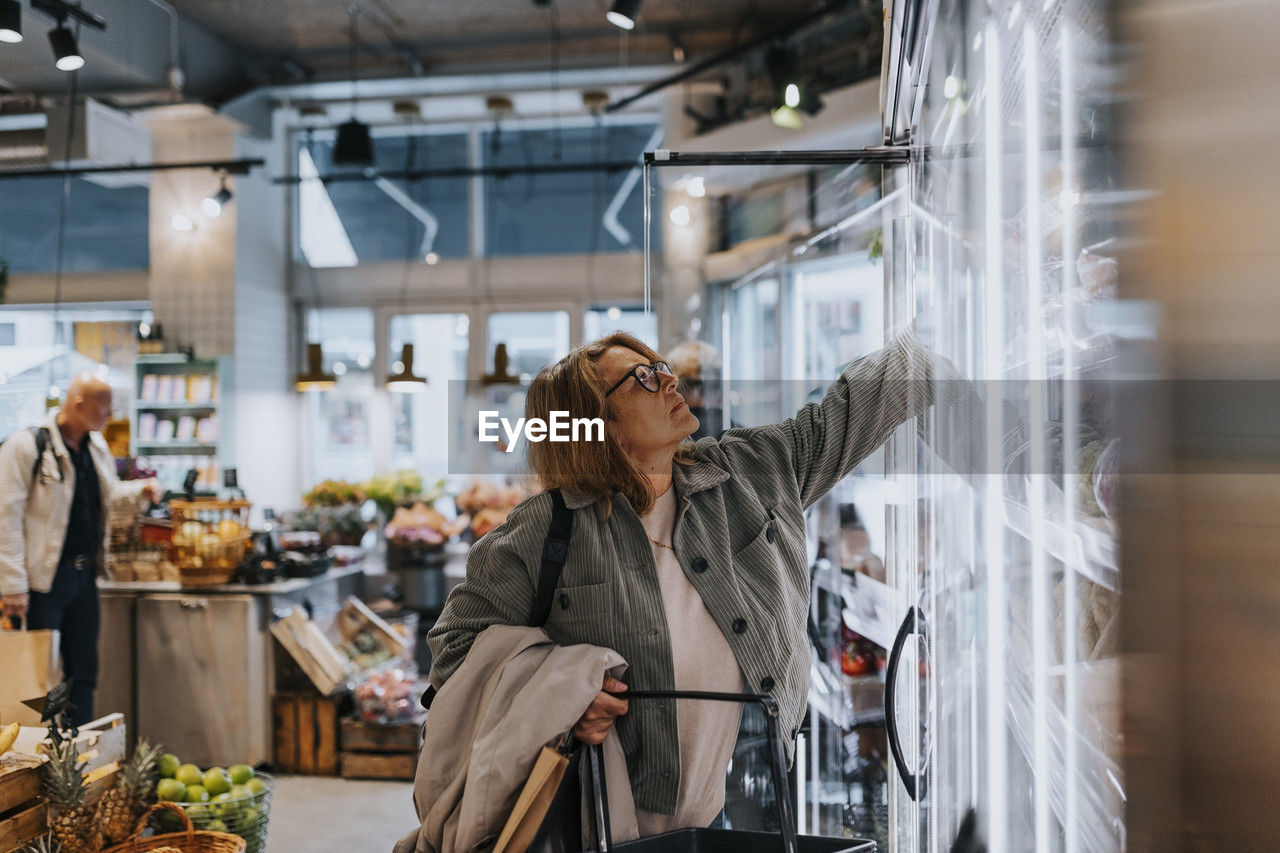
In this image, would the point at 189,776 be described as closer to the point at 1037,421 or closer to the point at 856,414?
the point at 856,414

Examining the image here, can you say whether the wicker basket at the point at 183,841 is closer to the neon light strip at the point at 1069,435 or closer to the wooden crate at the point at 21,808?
the wooden crate at the point at 21,808

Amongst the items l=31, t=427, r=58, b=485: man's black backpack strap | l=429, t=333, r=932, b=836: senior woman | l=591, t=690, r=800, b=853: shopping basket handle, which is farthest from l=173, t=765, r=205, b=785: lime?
l=591, t=690, r=800, b=853: shopping basket handle

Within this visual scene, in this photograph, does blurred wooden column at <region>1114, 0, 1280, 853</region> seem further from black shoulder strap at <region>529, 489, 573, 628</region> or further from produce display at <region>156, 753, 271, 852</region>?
produce display at <region>156, 753, 271, 852</region>

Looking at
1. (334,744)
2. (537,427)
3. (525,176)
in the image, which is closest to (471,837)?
(537,427)

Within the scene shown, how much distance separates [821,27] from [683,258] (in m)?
3.70

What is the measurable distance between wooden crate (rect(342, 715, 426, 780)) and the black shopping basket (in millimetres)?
3030

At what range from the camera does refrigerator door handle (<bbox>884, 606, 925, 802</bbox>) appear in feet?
4.79

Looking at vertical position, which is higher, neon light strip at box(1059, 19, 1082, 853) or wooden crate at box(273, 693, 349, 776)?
neon light strip at box(1059, 19, 1082, 853)

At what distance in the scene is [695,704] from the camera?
1.48 meters

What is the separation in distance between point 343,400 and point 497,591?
643 cm

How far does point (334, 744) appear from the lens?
13.4 ft

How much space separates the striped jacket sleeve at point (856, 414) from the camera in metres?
1.54

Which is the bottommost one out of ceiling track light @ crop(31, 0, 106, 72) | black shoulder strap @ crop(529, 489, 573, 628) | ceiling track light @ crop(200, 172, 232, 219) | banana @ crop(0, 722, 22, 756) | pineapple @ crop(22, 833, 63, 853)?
→ pineapple @ crop(22, 833, 63, 853)

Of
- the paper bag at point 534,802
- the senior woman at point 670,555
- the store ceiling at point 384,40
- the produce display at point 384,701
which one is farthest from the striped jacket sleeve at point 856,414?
the store ceiling at point 384,40
